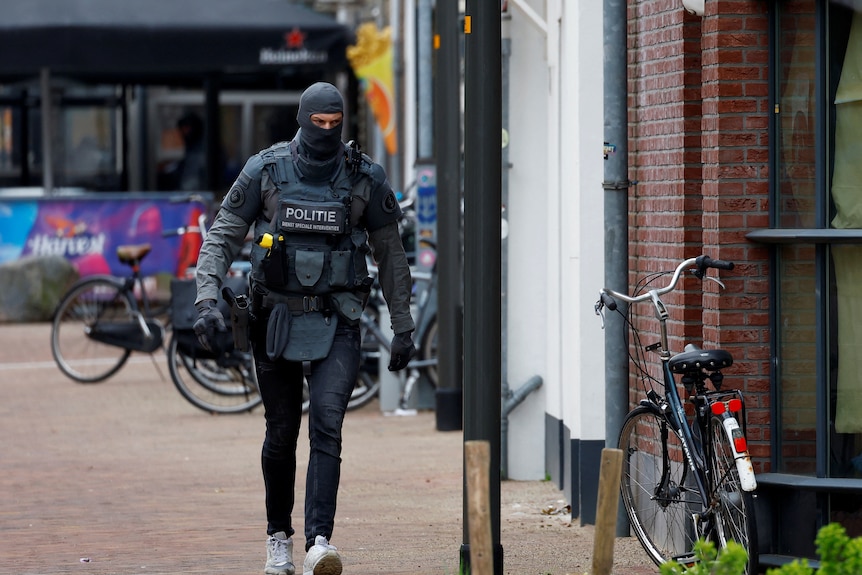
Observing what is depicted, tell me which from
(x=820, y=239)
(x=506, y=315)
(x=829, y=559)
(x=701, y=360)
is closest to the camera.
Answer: (x=829, y=559)

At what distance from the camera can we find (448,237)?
10500 mm

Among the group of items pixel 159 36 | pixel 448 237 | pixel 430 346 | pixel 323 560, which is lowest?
pixel 323 560

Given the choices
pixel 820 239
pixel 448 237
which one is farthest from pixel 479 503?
pixel 448 237

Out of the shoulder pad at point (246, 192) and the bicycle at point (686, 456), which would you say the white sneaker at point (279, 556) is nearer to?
the shoulder pad at point (246, 192)

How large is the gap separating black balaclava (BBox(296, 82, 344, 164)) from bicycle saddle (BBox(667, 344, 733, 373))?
1.48 meters

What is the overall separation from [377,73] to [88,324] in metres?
7.40

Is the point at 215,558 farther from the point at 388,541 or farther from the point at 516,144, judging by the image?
the point at 516,144

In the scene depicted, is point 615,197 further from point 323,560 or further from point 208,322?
point 323,560

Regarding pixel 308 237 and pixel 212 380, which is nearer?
pixel 308 237

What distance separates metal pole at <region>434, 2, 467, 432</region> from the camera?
10344 millimetres

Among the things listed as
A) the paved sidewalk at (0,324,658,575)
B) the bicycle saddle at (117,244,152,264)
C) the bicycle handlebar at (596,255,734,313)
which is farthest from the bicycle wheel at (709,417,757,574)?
the bicycle saddle at (117,244,152,264)

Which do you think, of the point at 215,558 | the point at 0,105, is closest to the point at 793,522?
the point at 215,558

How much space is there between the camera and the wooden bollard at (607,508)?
13.7ft

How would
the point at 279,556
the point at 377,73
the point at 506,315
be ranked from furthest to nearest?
the point at 377,73 < the point at 506,315 < the point at 279,556
